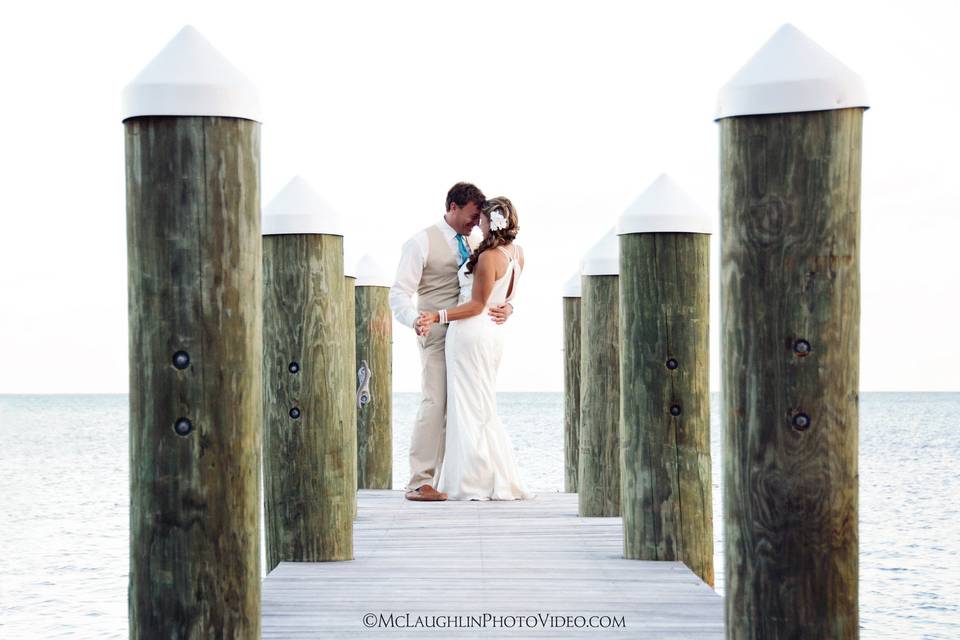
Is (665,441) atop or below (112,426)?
atop

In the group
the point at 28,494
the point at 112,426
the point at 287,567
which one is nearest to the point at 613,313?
the point at 287,567

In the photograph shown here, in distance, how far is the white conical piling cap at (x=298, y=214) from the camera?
20.2 ft

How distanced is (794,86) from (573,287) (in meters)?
5.51

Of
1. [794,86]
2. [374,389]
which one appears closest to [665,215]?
[794,86]

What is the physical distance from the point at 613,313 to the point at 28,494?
2071 centimetres

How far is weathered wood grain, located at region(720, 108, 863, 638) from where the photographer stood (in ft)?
12.6

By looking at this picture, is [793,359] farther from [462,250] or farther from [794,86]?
[462,250]

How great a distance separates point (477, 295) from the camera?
28.8 feet

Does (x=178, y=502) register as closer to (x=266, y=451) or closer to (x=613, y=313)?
(x=266, y=451)

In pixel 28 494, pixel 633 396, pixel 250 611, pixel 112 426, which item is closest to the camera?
pixel 250 611

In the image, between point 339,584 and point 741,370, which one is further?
point 339,584

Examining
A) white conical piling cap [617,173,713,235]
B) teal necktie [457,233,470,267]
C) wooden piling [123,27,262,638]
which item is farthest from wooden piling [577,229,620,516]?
wooden piling [123,27,262,638]

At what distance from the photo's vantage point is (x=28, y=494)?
25.6m

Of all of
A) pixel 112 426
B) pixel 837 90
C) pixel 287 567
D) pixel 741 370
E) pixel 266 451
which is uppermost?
pixel 837 90
